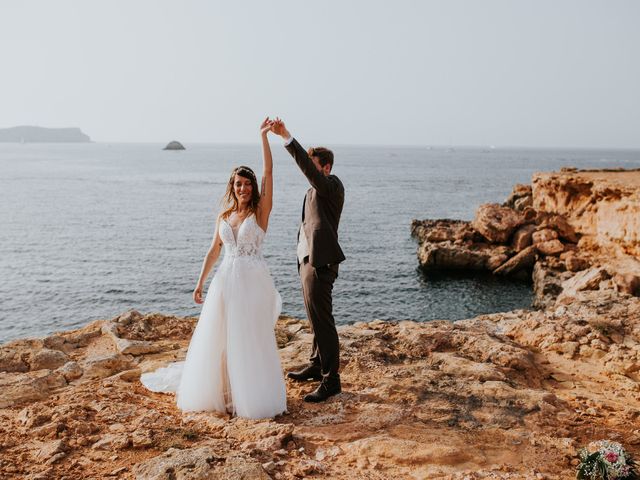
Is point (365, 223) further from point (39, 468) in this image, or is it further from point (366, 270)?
point (39, 468)

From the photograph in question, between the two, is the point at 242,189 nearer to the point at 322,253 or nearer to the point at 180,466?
the point at 322,253

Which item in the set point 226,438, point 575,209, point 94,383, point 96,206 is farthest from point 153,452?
point 96,206

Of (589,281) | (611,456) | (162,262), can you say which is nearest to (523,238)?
(589,281)

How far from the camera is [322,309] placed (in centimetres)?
548

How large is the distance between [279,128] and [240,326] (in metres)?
2.15

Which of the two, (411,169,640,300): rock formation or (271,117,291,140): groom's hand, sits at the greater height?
(271,117,291,140): groom's hand

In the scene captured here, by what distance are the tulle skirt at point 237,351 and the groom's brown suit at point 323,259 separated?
0.47 meters

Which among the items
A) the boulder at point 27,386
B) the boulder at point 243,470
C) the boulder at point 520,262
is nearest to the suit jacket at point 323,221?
the boulder at point 243,470

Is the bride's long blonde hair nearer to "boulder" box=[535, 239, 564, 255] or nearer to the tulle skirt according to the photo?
the tulle skirt

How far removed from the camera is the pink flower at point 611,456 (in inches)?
161

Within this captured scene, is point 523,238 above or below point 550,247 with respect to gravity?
above

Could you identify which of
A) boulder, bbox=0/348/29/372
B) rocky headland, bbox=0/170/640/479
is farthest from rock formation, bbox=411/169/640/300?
boulder, bbox=0/348/29/372

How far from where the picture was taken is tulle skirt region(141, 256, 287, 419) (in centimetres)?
521

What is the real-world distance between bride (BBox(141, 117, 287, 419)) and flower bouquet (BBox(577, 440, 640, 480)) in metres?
2.86
